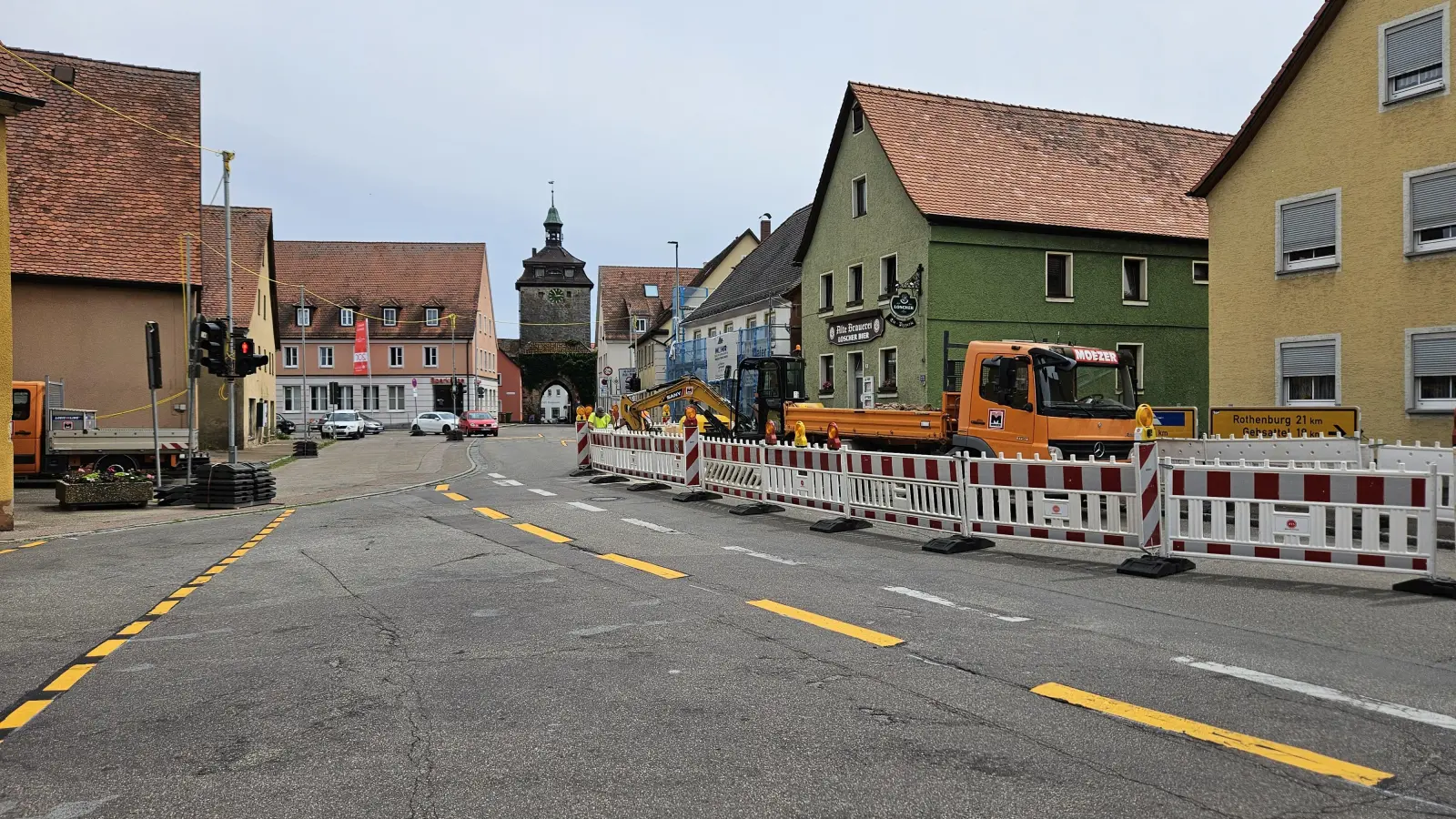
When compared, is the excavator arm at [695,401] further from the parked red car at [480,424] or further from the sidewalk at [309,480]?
the parked red car at [480,424]

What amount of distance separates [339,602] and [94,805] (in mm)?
4454

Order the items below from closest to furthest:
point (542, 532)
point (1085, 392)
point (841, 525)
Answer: point (841, 525), point (542, 532), point (1085, 392)

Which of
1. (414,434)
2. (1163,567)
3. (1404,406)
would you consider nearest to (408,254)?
(414,434)

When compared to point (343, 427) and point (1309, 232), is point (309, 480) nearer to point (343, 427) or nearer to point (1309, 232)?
point (1309, 232)

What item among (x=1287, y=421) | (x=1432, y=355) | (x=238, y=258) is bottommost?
(x=1287, y=421)

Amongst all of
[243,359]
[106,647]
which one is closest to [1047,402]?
[106,647]

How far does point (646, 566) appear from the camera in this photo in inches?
389

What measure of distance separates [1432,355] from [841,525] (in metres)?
11.8

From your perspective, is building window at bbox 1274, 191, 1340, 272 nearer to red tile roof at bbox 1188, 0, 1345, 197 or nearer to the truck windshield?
red tile roof at bbox 1188, 0, 1345, 197

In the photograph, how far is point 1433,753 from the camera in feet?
13.9

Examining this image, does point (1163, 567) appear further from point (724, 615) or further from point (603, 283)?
point (603, 283)

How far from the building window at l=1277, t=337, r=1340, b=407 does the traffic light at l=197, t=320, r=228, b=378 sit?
62.7 feet

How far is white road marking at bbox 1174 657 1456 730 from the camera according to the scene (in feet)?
15.5

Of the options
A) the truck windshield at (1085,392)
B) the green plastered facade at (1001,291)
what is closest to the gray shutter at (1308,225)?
the truck windshield at (1085,392)
